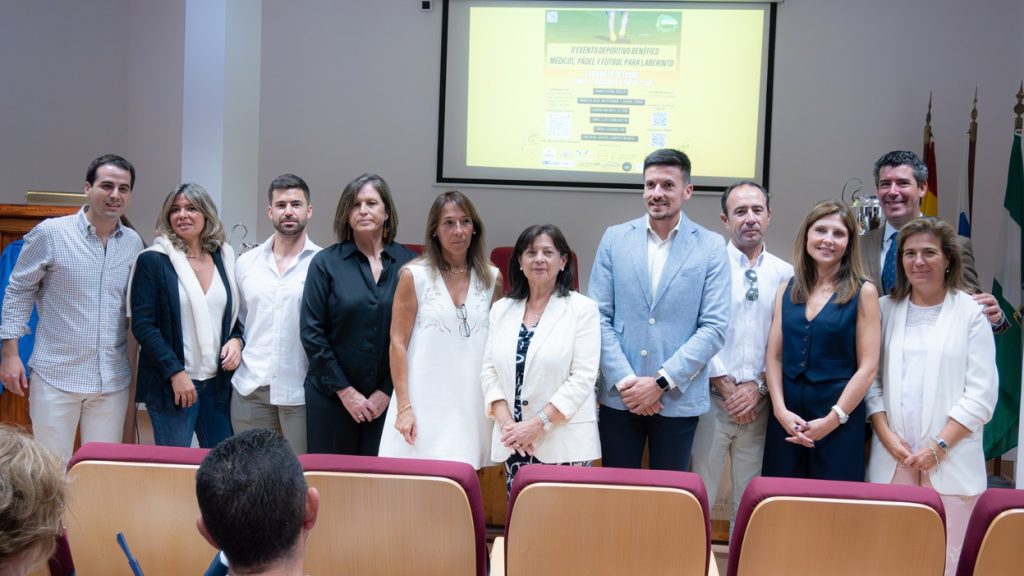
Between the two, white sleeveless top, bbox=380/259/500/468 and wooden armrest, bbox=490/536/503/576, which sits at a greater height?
white sleeveless top, bbox=380/259/500/468

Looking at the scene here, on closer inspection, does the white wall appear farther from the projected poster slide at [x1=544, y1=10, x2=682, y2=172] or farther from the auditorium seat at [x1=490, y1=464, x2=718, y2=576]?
the auditorium seat at [x1=490, y1=464, x2=718, y2=576]

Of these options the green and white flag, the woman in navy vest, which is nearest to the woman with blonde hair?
the woman in navy vest

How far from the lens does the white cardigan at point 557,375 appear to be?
2447 millimetres

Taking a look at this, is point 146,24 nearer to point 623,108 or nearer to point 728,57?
point 623,108

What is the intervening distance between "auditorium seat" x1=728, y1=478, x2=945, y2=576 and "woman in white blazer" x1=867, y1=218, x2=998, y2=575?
2.98ft

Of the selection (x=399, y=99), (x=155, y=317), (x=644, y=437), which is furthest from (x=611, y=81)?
(x=155, y=317)

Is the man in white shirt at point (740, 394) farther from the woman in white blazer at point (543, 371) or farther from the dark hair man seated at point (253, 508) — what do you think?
the dark hair man seated at point (253, 508)

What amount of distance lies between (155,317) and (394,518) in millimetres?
1560

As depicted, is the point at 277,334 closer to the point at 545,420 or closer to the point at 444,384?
the point at 444,384

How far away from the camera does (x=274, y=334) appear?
2.81 m

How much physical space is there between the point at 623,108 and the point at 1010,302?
283cm

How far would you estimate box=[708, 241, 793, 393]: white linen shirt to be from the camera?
2725 millimetres

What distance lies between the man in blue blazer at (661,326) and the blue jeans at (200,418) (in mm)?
1366

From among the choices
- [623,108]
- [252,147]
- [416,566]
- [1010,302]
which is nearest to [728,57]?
[623,108]
